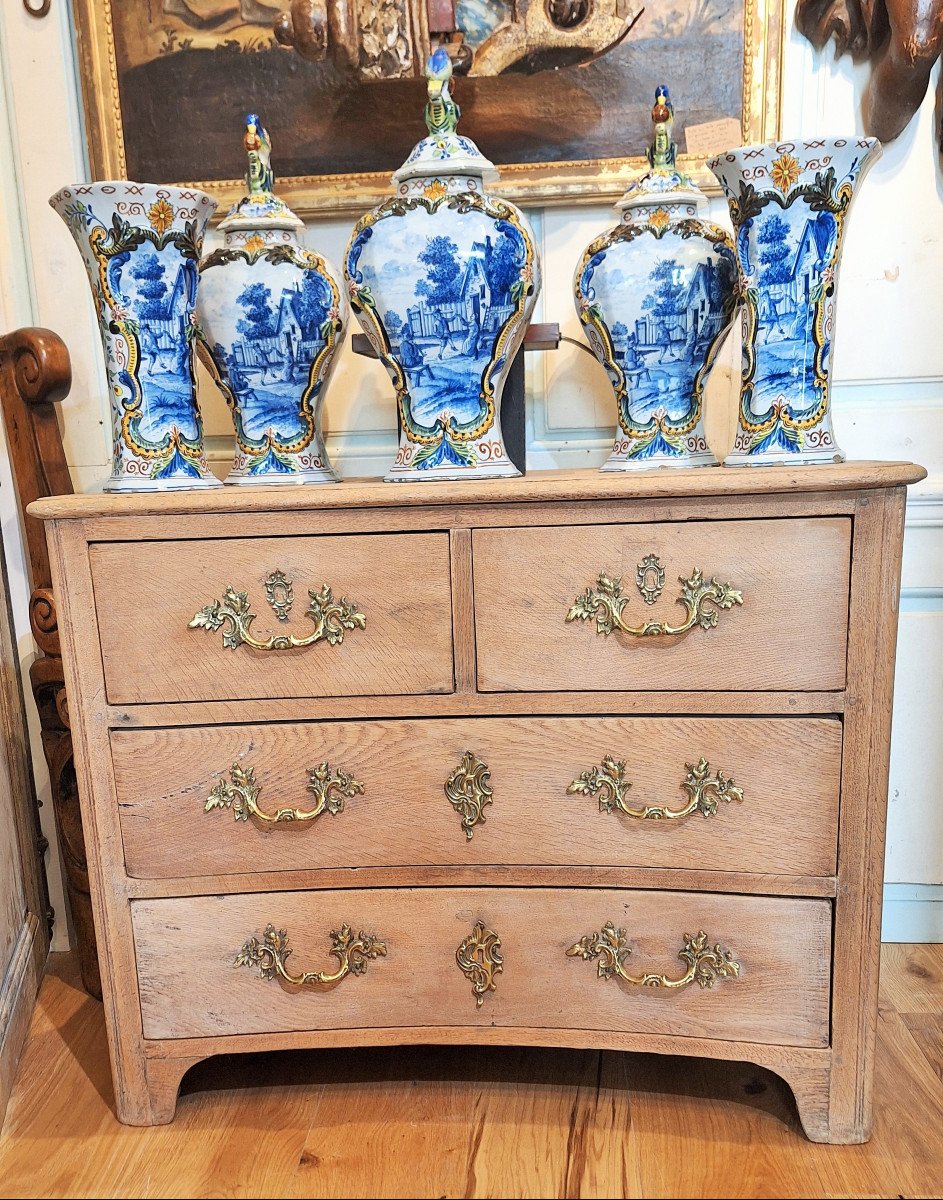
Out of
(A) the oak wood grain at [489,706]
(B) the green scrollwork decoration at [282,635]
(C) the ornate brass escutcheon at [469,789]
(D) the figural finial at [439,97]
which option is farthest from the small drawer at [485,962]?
(D) the figural finial at [439,97]

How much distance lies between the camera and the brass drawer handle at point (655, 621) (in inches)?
37.0

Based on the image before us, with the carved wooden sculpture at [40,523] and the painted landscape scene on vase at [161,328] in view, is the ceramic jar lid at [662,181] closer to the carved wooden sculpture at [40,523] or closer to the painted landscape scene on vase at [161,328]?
the painted landscape scene on vase at [161,328]

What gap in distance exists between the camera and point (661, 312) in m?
1.04

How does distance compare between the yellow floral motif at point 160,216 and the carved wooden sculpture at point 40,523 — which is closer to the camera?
the yellow floral motif at point 160,216

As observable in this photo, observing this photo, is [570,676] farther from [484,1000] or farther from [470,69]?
[470,69]

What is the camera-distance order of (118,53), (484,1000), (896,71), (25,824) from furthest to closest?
(25,824)
(118,53)
(896,71)
(484,1000)

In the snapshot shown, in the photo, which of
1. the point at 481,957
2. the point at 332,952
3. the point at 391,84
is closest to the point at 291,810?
the point at 332,952

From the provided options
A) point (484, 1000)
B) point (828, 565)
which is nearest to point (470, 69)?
point (828, 565)

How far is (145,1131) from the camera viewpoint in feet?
3.64

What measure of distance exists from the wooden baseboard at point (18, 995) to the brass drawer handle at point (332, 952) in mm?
450

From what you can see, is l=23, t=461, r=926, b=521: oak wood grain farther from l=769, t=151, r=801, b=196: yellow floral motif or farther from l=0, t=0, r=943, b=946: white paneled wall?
Answer: l=0, t=0, r=943, b=946: white paneled wall

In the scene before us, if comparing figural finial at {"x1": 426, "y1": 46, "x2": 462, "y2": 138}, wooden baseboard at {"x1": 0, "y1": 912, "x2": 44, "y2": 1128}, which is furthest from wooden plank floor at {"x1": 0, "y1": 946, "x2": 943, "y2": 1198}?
figural finial at {"x1": 426, "y1": 46, "x2": 462, "y2": 138}

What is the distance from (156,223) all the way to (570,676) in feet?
2.43

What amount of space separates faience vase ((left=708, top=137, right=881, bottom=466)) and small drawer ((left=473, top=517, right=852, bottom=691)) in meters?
0.18
